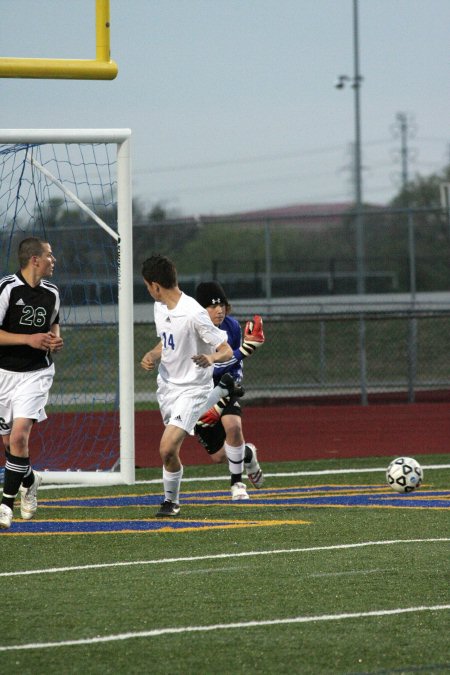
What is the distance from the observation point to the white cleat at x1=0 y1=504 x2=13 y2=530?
8.73 m

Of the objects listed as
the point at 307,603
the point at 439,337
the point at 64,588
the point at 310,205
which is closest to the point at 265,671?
the point at 307,603

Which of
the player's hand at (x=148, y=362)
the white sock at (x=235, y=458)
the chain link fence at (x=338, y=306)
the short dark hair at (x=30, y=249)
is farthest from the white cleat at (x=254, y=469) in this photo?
the chain link fence at (x=338, y=306)

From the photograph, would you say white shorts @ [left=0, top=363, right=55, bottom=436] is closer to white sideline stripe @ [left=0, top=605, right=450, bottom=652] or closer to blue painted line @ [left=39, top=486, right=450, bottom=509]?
blue painted line @ [left=39, top=486, right=450, bottom=509]

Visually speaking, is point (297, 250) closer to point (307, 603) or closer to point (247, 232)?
point (247, 232)

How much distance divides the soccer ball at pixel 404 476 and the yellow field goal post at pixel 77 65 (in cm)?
400

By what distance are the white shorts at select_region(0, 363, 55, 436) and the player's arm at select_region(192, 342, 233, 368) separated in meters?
1.12

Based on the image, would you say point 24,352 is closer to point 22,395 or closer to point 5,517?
point 22,395

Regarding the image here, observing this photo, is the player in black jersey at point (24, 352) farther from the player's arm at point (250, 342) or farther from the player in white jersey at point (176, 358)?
the player's arm at point (250, 342)

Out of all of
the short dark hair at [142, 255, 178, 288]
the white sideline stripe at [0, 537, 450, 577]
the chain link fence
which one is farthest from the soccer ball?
the chain link fence

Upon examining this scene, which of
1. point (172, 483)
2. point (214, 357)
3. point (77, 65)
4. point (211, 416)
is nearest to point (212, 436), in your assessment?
point (211, 416)

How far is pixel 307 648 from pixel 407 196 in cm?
4479

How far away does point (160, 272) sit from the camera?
9180 mm

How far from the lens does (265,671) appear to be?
4.90 metres

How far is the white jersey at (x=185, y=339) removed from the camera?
9.15 metres
